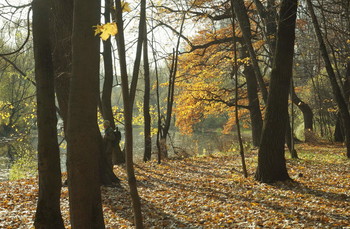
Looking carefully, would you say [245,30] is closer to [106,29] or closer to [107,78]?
[107,78]

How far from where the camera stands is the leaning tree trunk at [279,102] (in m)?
7.84

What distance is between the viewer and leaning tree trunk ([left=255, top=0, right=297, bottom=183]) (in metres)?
7.84

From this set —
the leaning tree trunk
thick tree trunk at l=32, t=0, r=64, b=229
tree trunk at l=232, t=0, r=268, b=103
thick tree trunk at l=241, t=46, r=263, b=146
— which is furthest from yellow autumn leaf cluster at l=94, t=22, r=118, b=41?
thick tree trunk at l=241, t=46, r=263, b=146

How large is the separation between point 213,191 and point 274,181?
1.53 m

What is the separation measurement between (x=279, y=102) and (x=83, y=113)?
5.71 metres

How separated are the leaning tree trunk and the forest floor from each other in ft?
1.63

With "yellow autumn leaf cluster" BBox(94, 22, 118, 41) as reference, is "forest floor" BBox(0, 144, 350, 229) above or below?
below

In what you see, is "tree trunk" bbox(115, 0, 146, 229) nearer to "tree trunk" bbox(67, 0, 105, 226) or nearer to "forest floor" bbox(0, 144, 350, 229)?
"tree trunk" bbox(67, 0, 105, 226)

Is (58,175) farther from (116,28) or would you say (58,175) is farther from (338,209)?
(338,209)

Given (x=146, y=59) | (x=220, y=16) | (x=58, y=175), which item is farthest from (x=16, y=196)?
(x=220, y=16)

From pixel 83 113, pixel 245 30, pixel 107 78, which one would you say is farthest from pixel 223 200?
pixel 107 78

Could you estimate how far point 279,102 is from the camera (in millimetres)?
7930

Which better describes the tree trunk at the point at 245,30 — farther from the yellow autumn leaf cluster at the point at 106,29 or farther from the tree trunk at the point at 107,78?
the yellow autumn leaf cluster at the point at 106,29

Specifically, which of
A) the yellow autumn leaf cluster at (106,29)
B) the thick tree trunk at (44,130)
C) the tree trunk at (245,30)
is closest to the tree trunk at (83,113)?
the yellow autumn leaf cluster at (106,29)
